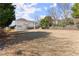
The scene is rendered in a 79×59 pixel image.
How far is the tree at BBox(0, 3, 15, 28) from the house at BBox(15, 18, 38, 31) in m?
0.07

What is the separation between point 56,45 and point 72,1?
394 millimetres

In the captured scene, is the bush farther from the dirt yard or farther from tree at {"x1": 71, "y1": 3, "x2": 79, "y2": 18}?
tree at {"x1": 71, "y1": 3, "x2": 79, "y2": 18}

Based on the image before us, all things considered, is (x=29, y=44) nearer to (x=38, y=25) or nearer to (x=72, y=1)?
(x=38, y=25)

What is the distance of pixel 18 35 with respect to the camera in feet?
7.55

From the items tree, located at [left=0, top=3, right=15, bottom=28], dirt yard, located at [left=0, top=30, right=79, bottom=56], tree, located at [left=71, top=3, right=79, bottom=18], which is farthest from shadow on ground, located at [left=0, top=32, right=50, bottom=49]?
tree, located at [left=71, top=3, right=79, bottom=18]

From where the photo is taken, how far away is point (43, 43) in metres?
2.28

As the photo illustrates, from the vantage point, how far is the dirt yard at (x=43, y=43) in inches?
89.2

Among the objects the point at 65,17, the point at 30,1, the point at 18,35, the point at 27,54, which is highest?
the point at 30,1

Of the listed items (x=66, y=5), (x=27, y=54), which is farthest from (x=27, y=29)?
(x=66, y=5)

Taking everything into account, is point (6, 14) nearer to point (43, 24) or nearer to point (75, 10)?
point (43, 24)

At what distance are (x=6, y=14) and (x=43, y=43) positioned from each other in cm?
40

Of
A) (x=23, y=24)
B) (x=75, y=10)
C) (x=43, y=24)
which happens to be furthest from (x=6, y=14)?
(x=75, y=10)

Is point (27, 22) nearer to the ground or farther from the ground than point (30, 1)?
nearer to the ground

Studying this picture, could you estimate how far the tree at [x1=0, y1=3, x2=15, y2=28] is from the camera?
2289 millimetres
